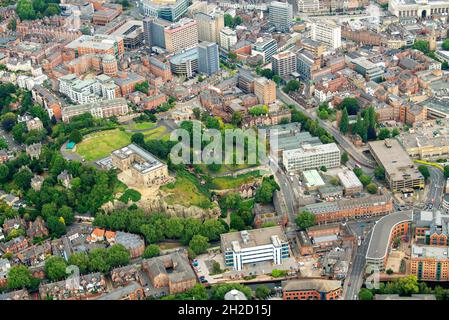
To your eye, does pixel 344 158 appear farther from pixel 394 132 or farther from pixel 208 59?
pixel 208 59

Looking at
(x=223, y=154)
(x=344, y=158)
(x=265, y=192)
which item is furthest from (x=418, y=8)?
(x=265, y=192)

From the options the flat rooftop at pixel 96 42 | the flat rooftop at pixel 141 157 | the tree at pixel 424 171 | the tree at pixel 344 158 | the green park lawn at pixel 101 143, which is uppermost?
the flat rooftop at pixel 141 157

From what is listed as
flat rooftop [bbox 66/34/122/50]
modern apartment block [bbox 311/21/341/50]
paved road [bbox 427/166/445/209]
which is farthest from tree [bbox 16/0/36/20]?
paved road [bbox 427/166/445/209]

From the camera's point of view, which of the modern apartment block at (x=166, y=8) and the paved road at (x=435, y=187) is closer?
the paved road at (x=435, y=187)

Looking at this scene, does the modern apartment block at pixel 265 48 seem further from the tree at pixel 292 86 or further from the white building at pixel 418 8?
the white building at pixel 418 8

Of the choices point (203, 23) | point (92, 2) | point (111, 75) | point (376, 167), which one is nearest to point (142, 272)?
point (376, 167)

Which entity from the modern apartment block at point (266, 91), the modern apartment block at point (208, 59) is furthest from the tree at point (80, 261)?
the modern apartment block at point (208, 59)

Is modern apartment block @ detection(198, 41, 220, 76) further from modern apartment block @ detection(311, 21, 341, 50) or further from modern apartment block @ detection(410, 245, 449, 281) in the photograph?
modern apartment block @ detection(410, 245, 449, 281)
